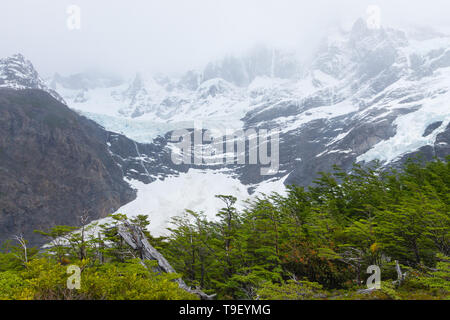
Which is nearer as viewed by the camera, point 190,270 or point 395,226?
point 395,226

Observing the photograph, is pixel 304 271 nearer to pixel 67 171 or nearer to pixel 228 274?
pixel 228 274

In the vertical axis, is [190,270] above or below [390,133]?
below

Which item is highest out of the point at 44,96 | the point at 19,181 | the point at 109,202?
the point at 44,96

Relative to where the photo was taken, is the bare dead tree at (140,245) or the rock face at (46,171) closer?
the bare dead tree at (140,245)

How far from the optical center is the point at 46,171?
5758 inches

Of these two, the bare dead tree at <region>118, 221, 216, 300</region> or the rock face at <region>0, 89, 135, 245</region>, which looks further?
the rock face at <region>0, 89, 135, 245</region>

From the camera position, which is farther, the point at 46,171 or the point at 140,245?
the point at 46,171

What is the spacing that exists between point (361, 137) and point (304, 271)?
154409 millimetres

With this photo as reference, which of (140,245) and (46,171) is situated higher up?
(46,171)

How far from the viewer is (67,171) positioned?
15350cm

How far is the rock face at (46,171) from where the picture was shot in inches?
5015

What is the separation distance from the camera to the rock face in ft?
418
